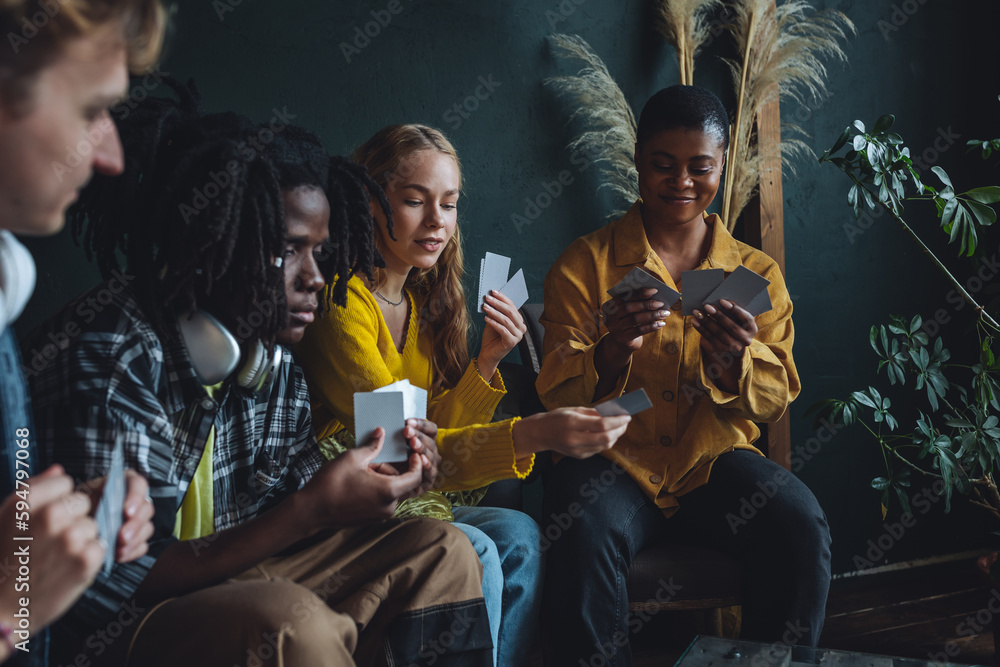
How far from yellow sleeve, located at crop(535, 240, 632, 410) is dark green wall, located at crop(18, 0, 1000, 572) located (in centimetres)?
67

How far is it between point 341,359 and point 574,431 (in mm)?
557

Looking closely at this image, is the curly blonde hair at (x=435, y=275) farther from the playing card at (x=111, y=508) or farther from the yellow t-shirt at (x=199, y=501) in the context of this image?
the playing card at (x=111, y=508)

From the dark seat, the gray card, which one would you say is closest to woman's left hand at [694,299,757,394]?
the dark seat

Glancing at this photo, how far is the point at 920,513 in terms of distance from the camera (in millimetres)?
3256

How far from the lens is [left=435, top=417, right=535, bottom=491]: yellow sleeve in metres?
1.65

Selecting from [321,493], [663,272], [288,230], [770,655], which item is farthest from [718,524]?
[288,230]

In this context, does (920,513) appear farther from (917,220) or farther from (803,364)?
(917,220)

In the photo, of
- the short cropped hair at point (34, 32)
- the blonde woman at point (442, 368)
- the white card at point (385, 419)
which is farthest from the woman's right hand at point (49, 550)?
the blonde woman at point (442, 368)

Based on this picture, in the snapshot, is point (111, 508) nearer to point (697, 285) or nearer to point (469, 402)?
point (469, 402)

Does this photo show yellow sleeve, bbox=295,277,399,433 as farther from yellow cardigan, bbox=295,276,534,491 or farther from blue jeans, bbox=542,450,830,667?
blue jeans, bbox=542,450,830,667

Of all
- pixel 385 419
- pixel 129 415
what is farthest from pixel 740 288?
pixel 129 415

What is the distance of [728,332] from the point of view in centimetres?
190

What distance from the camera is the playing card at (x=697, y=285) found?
187 cm

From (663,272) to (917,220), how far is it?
1672 mm
